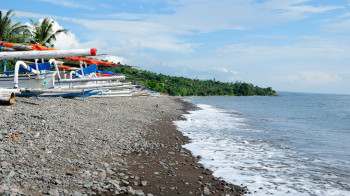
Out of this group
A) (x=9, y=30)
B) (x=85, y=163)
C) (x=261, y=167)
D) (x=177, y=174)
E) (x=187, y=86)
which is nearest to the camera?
(x=85, y=163)

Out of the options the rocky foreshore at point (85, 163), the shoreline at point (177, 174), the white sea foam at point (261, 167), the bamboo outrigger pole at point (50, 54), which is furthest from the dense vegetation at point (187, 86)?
the shoreline at point (177, 174)

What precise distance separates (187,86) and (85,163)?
128 m

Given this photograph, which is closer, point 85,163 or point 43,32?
point 85,163

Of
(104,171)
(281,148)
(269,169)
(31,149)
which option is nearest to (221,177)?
(269,169)

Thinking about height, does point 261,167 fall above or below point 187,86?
below

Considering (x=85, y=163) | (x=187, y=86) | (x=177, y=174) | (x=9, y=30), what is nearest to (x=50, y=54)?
(x=85, y=163)

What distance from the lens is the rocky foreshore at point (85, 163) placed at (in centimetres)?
599

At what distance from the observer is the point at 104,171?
7223 millimetres

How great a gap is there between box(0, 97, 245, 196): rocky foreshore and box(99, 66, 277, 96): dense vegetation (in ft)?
238

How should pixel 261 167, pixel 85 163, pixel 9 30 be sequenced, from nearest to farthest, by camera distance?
pixel 85 163 < pixel 261 167 < pixel 9 30

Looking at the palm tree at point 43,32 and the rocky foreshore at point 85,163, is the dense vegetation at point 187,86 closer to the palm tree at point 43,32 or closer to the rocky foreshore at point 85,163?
the palm tree at point 43,32

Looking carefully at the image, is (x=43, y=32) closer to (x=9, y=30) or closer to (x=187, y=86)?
(x=9, y=30)

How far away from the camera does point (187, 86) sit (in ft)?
443

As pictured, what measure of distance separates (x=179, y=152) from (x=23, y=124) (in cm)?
569
